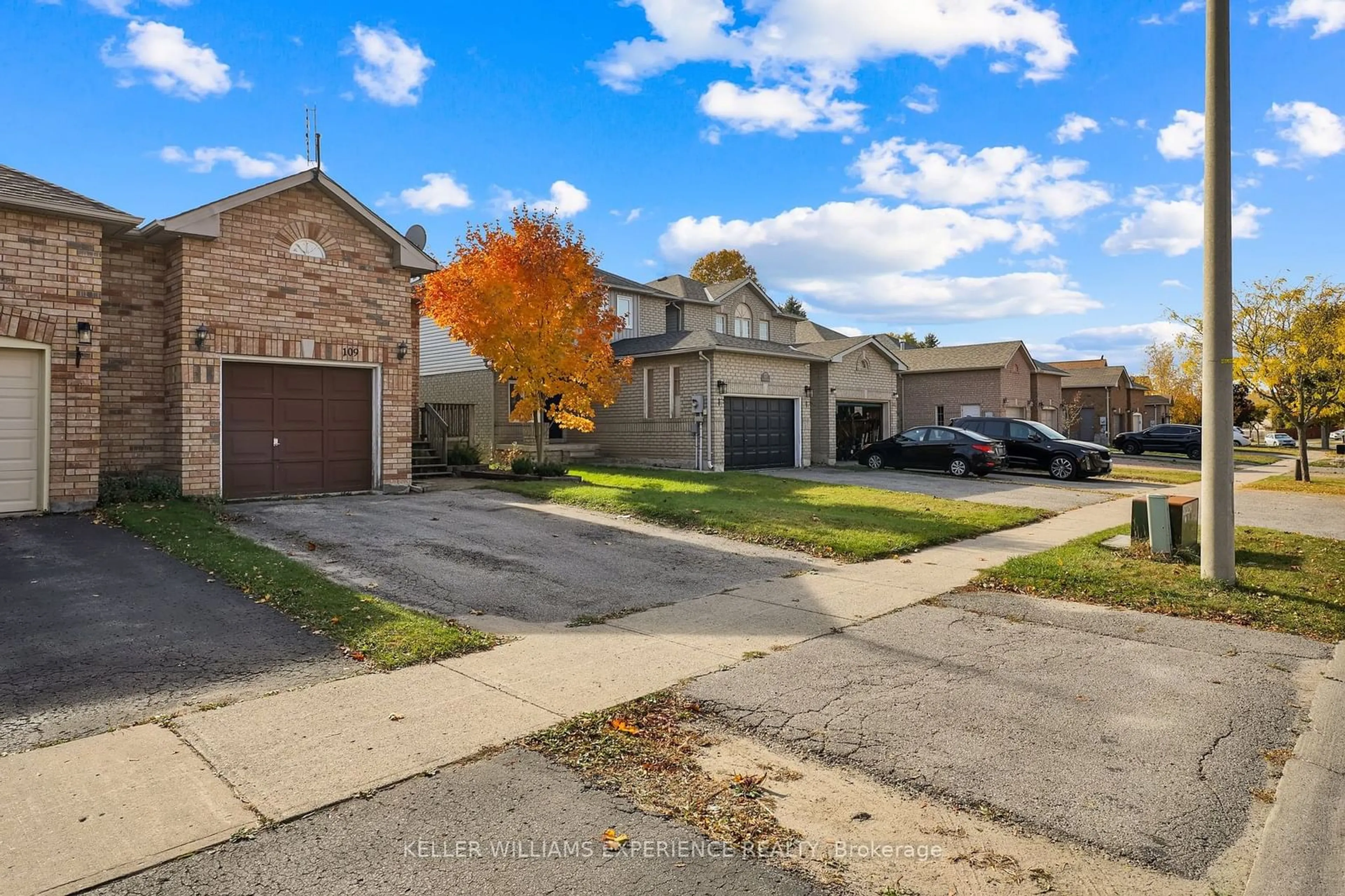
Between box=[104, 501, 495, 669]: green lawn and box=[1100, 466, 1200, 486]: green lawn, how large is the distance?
2056 cm

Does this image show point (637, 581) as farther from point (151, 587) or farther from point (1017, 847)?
point (1017, 847)

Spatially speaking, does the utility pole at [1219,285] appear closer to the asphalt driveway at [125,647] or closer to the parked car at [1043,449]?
the asphalt driveway at [125,647]

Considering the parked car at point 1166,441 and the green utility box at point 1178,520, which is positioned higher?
the parked car at point 1166,441

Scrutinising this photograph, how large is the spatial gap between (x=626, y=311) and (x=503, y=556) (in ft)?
63.0

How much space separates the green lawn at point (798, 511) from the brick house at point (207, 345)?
370 cm

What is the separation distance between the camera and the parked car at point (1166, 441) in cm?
3384

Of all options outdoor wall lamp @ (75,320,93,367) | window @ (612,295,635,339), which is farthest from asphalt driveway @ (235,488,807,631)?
window @ (612,295,635,339)

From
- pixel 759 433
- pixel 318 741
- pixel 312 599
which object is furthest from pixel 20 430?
pixel 759 433

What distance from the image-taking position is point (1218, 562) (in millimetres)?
7938

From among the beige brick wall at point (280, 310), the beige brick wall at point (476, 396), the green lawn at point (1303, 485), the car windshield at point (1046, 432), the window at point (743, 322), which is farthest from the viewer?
the window at point (743, 322)

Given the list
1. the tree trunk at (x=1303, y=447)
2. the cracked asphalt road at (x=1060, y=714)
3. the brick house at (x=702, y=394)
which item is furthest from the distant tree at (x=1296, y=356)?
the cracked asphalt road at (x=1060, y=714)

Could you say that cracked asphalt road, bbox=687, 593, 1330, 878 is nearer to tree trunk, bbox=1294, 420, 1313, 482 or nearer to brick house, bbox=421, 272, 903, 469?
brick house, bbox=421, 272, 903, 469

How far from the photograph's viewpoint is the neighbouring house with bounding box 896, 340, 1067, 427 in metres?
34.5

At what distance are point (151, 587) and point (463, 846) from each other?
5.83 metres
